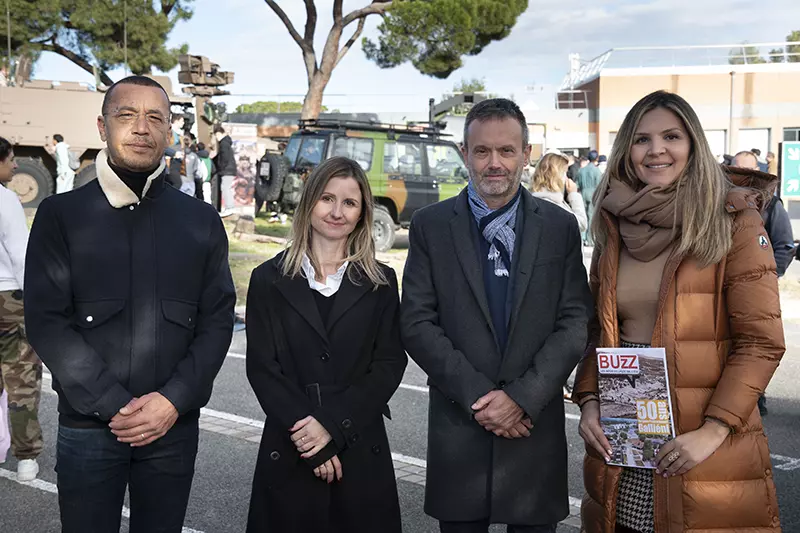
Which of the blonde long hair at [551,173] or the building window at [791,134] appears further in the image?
the building window at [791,134]

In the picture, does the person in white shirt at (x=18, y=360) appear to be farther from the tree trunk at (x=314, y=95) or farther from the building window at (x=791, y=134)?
the building window at (x=791, y=134)

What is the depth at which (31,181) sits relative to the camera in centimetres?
1969

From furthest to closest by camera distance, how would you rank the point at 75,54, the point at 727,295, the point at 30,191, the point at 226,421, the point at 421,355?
the point at 75,54 → the point at 30,191 → the point at 226,421 → the point at 421,355 → the point at 727,295

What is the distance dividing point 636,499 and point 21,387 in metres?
3.67

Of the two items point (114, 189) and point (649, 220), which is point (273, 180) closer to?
point (114, 189)

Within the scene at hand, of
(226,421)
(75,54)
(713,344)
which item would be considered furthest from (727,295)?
(75,54)

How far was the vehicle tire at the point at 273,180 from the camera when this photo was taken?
1543cm

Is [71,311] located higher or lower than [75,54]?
lower

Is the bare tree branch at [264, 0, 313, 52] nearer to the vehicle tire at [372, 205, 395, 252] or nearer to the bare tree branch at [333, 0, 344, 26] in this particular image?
the bare tree branch at [333, 0, 344, 26]

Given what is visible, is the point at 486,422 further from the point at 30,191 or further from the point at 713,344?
the point at 30,191

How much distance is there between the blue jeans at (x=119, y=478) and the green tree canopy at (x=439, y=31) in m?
25.5

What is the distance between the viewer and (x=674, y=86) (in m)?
41.3

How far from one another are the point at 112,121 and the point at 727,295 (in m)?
2.18

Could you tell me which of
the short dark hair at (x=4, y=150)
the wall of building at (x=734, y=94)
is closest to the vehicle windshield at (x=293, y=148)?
the short dark hair at (x=4, y=150)
